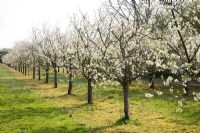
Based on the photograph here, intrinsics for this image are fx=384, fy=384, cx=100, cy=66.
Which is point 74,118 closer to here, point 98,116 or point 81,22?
point 98,116

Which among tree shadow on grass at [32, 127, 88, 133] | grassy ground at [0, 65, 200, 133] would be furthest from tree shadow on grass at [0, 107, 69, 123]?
tree shadow on grass at [32, 127, 88, 133]

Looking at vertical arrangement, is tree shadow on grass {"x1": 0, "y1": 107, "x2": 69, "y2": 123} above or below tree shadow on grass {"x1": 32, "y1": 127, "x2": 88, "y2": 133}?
above

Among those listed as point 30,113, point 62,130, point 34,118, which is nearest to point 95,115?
point 34,118

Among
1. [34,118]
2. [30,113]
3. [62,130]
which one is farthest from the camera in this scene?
[30,113]

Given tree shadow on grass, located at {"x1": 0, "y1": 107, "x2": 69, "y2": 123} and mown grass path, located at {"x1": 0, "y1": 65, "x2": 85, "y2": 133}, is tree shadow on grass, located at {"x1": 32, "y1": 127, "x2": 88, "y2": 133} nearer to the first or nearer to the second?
mown grass path, located at {"x1": 0, "y1": 65, "x2": 85, "y2": 133}

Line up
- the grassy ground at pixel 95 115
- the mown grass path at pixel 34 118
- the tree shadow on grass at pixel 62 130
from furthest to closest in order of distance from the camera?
the grassy ground at pixel 95 115 < the mown grass path at pixel 34 118 < the tree shadow on grass at pixel 62 130

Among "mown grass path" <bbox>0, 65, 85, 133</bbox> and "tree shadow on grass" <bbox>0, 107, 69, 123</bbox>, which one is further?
"tree shadow on grass" <bbox>0, 107, 69, 123</bbox>

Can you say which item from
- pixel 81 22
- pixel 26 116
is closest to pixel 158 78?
pixel 81 22

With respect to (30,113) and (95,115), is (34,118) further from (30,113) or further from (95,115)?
(95,115)

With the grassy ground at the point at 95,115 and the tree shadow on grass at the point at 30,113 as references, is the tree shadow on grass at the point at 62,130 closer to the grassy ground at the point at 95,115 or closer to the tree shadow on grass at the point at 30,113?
the grassy ground at the point at 95,115

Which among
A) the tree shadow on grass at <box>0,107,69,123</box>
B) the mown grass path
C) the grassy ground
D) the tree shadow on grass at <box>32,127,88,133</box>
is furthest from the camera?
the tree shadow on grass at <box>0,107,69,123</box>

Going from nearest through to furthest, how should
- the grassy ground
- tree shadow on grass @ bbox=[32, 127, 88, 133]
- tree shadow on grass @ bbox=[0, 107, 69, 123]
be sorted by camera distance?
tree shadow on grass @ bbox=[32, 127, 88, 133], the grassy ground, tree shadow on grass @ bbox=[0, 107, 69, 123]

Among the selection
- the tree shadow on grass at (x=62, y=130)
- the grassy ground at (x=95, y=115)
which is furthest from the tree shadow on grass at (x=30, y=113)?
the tree shadow on grass at (x=62, y=130)

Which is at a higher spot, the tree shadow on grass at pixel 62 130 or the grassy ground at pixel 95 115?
the grassy ground at pixel 95 115
